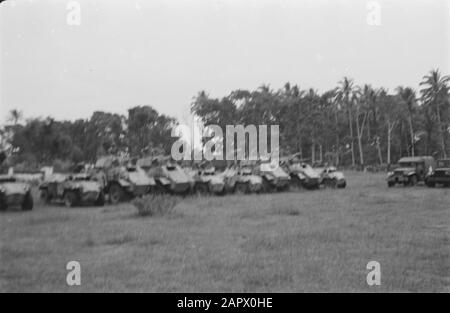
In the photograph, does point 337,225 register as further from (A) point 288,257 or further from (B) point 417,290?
(B) point 417,290

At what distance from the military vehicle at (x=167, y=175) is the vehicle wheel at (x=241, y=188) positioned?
91cm

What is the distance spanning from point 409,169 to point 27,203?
6004 mm

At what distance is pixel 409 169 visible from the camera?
7547 mm

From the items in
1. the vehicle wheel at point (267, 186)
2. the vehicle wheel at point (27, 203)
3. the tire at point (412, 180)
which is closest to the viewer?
the vehicle wheel at point (27, 203)

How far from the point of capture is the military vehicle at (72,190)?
21.0ft

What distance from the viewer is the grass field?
4.41 m

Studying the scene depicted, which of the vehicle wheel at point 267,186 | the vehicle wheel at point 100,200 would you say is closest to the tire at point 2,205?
the vehicle wheel at point 100,200

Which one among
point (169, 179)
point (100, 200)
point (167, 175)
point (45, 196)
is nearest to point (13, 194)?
point (45, 196)

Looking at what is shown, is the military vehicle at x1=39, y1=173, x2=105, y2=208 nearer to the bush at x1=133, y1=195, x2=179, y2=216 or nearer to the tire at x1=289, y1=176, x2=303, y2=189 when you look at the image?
the bush at x1=133, y1=195, x2=179, y2=216

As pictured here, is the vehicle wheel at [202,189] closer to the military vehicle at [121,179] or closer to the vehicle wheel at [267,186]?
the military vehicle at [121,179]

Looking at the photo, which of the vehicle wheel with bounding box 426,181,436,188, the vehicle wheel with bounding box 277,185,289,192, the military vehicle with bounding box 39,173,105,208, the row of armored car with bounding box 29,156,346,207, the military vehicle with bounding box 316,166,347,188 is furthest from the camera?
the vehicle wheel with bounding box 277,185,289,192

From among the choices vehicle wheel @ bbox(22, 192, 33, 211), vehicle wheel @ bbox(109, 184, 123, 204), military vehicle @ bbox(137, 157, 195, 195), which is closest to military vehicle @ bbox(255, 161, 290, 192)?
military vehicle @ bbox(137, 157, 195, 195)

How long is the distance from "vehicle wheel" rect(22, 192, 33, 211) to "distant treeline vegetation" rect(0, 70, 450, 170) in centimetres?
40
